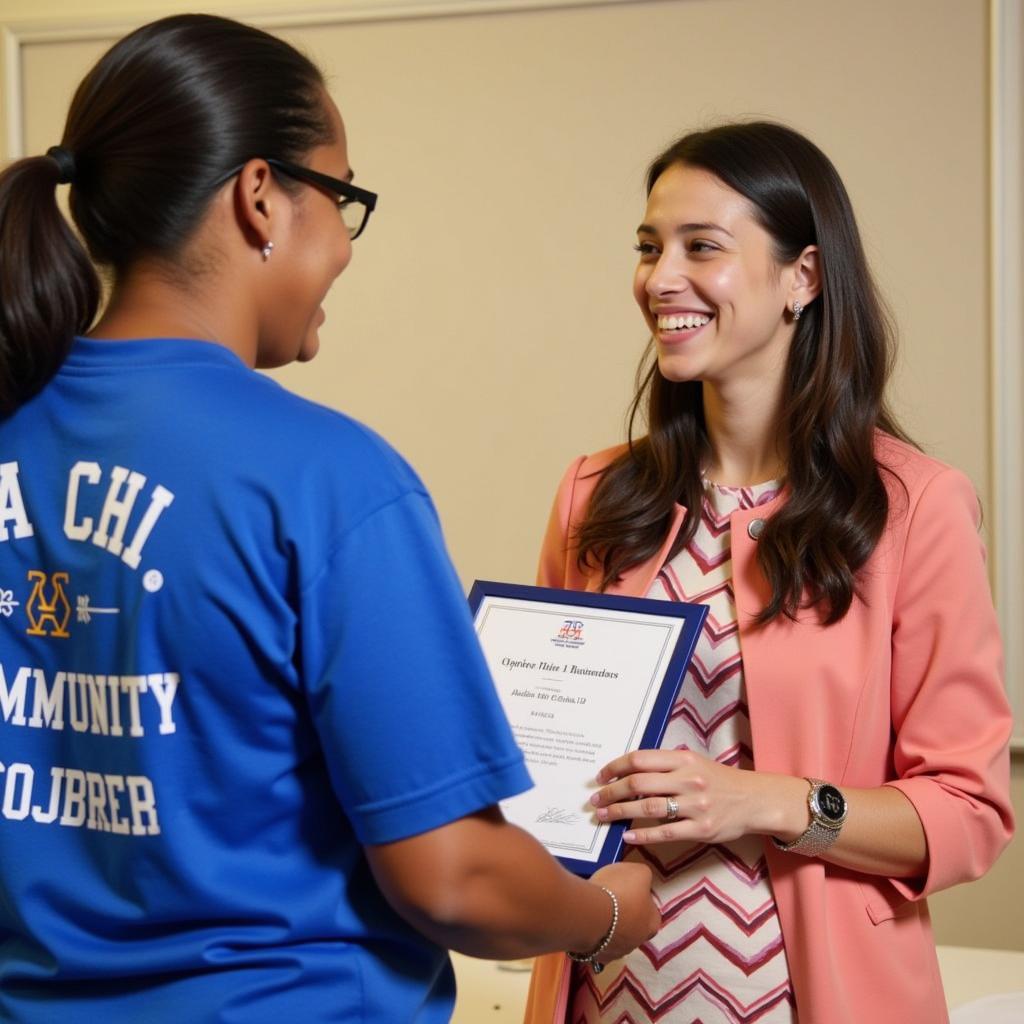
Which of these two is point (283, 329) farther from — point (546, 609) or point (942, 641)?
point (942, 641)

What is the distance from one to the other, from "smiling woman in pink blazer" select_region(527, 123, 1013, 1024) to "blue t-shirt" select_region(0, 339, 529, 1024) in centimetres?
60

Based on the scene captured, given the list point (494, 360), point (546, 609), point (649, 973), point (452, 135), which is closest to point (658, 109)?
point (452, 135)

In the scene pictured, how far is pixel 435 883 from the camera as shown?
3.00 feet

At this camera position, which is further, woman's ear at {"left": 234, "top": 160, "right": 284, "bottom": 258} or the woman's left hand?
the woman's left hand

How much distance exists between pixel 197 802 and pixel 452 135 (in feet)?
9.32

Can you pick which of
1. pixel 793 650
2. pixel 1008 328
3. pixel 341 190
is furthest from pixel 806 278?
pixel 1008 328

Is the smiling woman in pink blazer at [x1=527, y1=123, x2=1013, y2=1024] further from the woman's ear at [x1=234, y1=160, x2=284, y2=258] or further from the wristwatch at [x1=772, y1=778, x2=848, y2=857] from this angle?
the woman's ear at [x1=234, y1=160, x2=284, y2=258]

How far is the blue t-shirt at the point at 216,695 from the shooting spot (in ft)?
2.91
